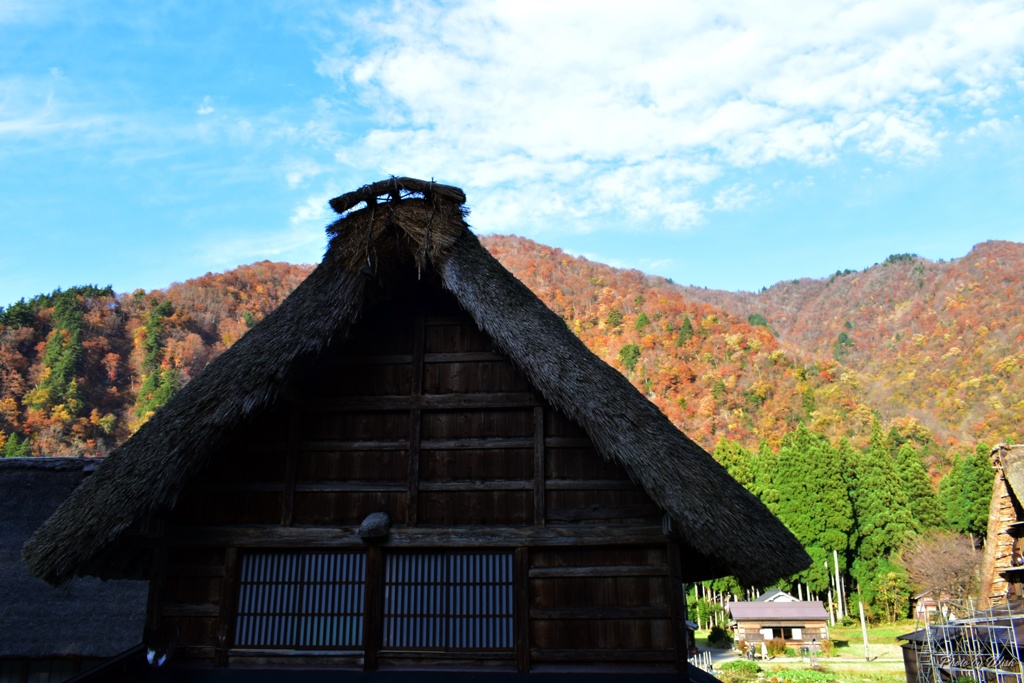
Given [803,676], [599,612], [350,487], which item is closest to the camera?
[599,612]

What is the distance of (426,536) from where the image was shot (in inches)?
263

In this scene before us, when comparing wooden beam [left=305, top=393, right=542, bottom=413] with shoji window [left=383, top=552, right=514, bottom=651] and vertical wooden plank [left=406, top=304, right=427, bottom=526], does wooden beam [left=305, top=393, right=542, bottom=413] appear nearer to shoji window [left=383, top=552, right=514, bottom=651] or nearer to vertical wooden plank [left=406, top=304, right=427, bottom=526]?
vertical wooden plank [left=406, top=304, right=427, bottom=526]

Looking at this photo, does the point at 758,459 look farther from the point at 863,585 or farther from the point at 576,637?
the point at 576,637

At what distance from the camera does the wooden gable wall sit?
252 inches

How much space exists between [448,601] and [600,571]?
58.3 inches

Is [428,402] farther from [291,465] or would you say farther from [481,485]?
[291,465]

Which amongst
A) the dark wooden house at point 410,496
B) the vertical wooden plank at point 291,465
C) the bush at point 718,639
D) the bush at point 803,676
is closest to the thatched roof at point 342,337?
the dark wooden house at point 410,496

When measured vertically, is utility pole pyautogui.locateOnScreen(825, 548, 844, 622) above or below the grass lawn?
above

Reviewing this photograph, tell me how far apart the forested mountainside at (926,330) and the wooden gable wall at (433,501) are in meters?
62.8

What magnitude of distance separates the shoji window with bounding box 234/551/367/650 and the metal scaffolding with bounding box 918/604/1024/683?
54.0 feet

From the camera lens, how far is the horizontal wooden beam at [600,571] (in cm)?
642

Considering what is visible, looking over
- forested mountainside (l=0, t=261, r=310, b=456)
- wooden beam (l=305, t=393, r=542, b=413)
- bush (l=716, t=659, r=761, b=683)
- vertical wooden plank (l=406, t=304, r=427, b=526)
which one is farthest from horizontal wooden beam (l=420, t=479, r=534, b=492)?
forested mountainside (l=0, t=261, r=310, b=456)

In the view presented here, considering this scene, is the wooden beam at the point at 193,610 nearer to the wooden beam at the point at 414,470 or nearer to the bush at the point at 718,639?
the wooden beam at the point at 414,470

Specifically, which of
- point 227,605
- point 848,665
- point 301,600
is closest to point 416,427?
point 301,600
